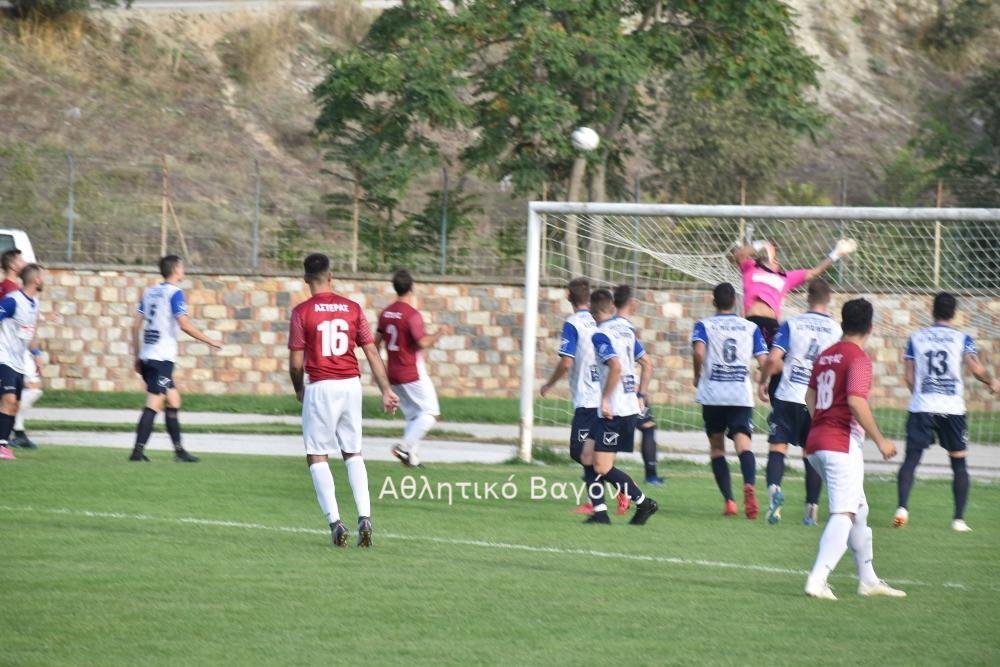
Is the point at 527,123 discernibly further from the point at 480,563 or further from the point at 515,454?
the point at 480,563

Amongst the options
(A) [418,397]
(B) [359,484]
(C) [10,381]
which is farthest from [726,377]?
(C) [10,381]

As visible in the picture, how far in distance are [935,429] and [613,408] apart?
2.87 metres

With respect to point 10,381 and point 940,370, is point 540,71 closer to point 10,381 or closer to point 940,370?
point 10,381

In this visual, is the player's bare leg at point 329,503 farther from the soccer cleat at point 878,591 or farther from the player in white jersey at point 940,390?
the player in white jersey at point 940,390

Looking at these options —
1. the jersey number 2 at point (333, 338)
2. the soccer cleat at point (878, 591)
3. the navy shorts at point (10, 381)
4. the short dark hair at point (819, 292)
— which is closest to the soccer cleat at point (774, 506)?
the short dark hair at point (819, 292)

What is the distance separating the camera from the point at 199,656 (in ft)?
22.1

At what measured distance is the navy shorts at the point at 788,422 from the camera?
12.8m

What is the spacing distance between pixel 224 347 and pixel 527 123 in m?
6.27

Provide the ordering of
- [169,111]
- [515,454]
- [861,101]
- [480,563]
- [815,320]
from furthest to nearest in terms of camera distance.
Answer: [861,101], [169,111], [515,454], [815,320], [480,563]

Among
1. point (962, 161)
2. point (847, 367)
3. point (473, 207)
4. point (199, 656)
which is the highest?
→ point (962, 161)

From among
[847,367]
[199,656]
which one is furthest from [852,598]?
[199,656]

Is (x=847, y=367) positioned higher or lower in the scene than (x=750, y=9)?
lower

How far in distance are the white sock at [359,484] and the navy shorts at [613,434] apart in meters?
2.28

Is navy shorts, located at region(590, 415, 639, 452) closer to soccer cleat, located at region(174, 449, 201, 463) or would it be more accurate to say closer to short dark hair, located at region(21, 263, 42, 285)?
soccer cleat, located at region(174, 449, 201, 463)
